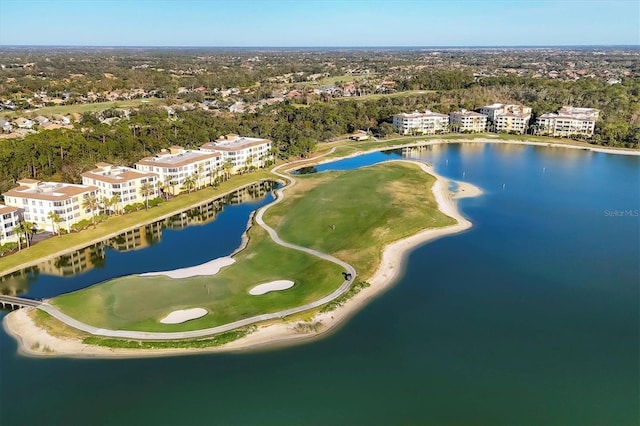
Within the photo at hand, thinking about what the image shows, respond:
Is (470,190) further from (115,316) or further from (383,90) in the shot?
(383,90)

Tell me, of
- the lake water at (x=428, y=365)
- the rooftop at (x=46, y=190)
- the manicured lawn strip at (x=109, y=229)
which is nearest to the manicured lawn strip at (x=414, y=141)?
the manicured lawn strip at (x=109, y=229)

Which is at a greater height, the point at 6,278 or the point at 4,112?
the point at 4,112

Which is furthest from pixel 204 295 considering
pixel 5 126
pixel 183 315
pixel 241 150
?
pixel 5 126

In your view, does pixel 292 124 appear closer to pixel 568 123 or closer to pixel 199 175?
pixel 199 175

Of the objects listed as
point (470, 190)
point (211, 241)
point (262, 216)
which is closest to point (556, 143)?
point (470, 190)

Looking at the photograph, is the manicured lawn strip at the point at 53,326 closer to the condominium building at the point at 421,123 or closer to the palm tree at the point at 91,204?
the palm tree at the point at 91,204

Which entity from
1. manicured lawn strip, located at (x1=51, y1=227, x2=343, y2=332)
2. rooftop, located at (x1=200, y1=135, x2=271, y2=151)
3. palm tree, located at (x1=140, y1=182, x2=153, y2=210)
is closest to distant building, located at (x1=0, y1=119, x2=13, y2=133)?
rooftop, located at (x1=200, y1=135, x2=271, y2=151)
